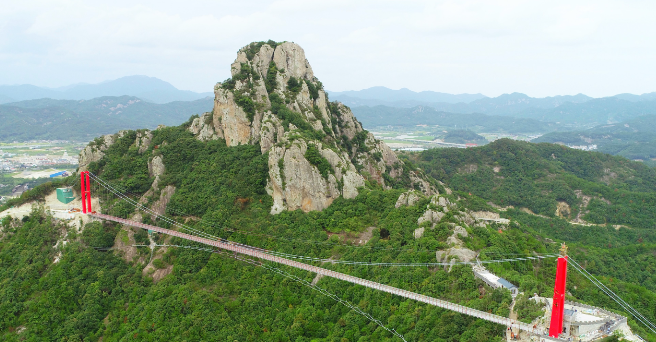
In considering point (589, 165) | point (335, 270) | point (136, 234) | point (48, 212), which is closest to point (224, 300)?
point (335, 270)

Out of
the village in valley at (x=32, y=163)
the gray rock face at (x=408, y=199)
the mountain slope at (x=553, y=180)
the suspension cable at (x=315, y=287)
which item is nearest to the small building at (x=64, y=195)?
the suspension cable at (x=315, y=287)

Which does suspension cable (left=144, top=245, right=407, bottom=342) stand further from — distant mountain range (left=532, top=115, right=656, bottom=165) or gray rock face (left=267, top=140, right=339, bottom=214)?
distant mountain range (left=532, top=115, right=656, bottom=165)

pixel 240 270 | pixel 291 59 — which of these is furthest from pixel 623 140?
pixel 240 270

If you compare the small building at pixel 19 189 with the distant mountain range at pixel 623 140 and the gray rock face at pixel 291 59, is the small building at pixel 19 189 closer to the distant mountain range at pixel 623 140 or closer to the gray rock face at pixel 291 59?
the gray rock face at pixel 291 59

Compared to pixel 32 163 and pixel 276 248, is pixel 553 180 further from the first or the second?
pixel 32 163

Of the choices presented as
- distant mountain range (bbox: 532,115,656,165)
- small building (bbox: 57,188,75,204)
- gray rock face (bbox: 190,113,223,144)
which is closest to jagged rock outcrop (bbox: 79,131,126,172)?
small building (bbox: 57,188,75,204)
